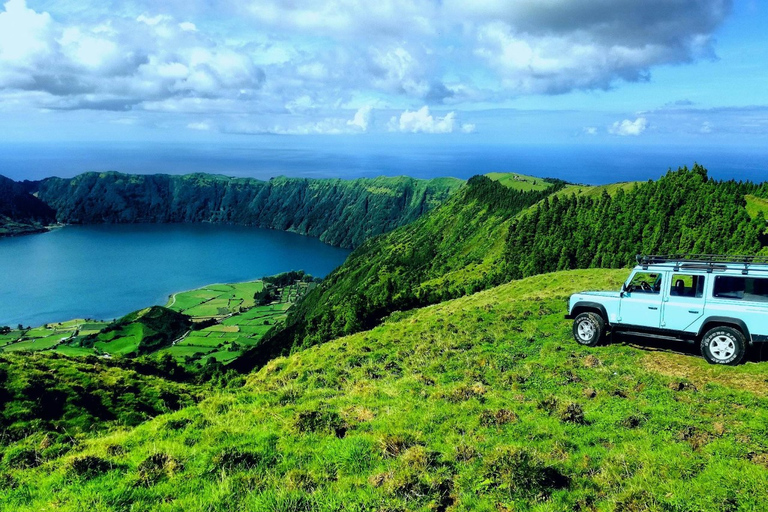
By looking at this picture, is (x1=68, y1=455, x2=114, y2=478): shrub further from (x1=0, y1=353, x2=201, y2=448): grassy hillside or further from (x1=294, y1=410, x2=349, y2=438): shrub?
(x1=0, y1=353, x2=201, y2=448): grassy hillside

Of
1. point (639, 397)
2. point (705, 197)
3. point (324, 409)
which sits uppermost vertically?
point (705, 197)

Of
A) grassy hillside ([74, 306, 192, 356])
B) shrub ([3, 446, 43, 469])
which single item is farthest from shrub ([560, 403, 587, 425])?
grassy hillside ([74, 306, 192, 356])

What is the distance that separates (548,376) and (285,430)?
36.0 feet

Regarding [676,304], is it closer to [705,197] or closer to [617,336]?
[617,336]

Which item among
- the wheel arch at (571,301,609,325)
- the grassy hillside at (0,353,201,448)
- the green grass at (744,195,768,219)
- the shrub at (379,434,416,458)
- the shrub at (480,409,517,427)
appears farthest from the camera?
the green grass at (744,195,768,219)

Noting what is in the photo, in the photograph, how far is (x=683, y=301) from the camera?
17.0 m

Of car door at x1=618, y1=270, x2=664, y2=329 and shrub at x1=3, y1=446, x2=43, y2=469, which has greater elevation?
car door at x1=618, y1=270, x2=664, y2=329

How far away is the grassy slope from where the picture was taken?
8492 millimetres

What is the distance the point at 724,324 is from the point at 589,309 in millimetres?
5313

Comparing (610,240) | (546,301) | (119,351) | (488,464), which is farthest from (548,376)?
(119,351)

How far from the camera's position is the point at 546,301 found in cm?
3250

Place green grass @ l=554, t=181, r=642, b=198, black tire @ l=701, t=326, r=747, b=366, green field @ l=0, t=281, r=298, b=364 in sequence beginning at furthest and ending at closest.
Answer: green field @ l=0, t=281, r=298, b=364 → green grass @ l=554, t=181, r=642, b=198 → black tire @ l=701, t=326, r=747, b=366

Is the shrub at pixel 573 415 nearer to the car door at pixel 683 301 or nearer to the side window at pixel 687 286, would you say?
the car door at pixel 683 301

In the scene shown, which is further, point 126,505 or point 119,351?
point 119,351
